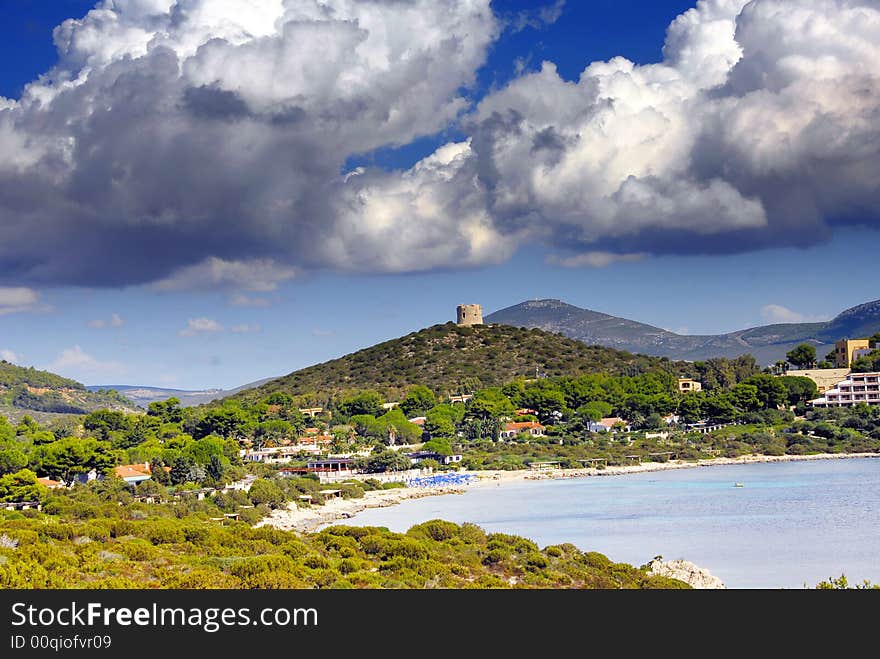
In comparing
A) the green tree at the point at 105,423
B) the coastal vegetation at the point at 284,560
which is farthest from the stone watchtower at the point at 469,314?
the coastal vegetation at the point at 284,560

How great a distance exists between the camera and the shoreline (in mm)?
36469

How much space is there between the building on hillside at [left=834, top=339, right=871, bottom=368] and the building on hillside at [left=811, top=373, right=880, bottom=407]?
514 inches

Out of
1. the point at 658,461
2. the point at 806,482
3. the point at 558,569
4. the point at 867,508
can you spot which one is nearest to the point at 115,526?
the point at 558,569

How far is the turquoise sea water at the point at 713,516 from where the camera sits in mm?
24266

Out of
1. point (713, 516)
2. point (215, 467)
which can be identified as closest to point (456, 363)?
point (215, 467)

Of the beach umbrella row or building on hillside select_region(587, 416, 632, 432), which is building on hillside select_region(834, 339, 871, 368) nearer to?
building on hillside select_region(587, 416, 632, 432)

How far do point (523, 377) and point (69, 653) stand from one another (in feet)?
270

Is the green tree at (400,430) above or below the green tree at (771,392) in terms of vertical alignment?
below

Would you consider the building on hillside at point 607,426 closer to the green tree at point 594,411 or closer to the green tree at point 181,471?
the green tree at point 594,411

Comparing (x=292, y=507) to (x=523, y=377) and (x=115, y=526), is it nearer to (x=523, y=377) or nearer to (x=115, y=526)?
(x=115, y=526)

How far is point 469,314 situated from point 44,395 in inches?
2581

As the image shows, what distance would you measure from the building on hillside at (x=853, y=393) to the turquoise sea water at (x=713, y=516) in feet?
61.3

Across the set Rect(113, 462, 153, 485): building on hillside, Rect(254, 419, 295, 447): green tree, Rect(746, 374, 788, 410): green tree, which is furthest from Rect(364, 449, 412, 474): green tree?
Rect(746, 374, 788, 410): green tree

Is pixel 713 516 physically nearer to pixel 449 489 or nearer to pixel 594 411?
pixel 449 489
